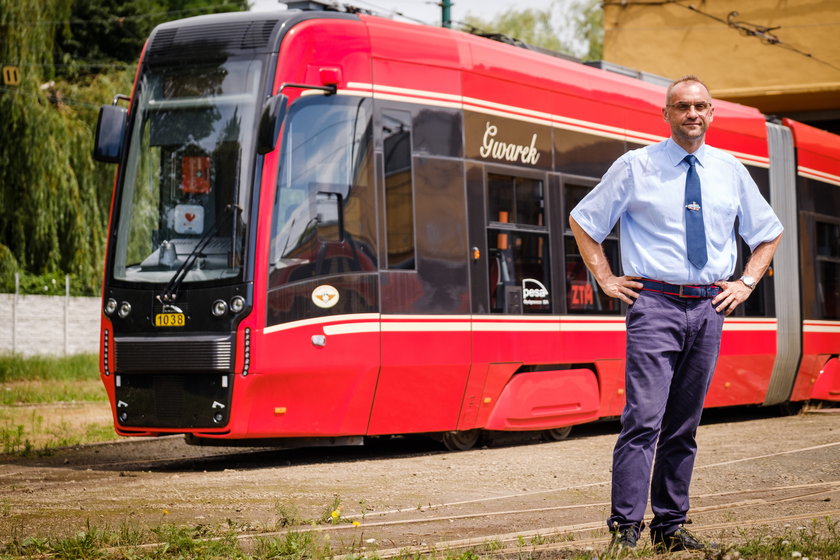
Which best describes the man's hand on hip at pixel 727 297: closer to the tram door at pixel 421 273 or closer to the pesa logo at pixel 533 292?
the tram door at pixel 421 273

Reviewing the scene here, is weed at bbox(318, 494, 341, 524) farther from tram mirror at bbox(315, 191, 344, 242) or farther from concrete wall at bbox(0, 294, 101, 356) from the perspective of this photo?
concrete wall at bbox(0, 294, 101, 356)

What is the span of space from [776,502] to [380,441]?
608 cm

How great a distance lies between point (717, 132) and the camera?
49.6 feet

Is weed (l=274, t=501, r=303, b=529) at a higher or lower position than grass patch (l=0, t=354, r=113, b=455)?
lower

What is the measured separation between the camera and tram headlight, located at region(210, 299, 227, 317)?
10.1 metres

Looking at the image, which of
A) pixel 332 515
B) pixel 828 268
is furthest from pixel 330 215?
pixel 828 268

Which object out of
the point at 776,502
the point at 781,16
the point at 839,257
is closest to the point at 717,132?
the point at 839,257

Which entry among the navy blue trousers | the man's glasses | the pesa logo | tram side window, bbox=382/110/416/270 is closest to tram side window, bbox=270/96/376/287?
tram side window, bbox=382/110/416/270

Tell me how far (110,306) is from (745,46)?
18.3 metres

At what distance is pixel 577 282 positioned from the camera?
41.8 feet

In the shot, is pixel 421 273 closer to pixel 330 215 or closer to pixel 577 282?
pixel 330 215

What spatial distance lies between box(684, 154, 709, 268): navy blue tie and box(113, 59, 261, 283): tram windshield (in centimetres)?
494

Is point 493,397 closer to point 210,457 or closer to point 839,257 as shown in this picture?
point 210,457

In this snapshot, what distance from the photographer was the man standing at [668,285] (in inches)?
228
